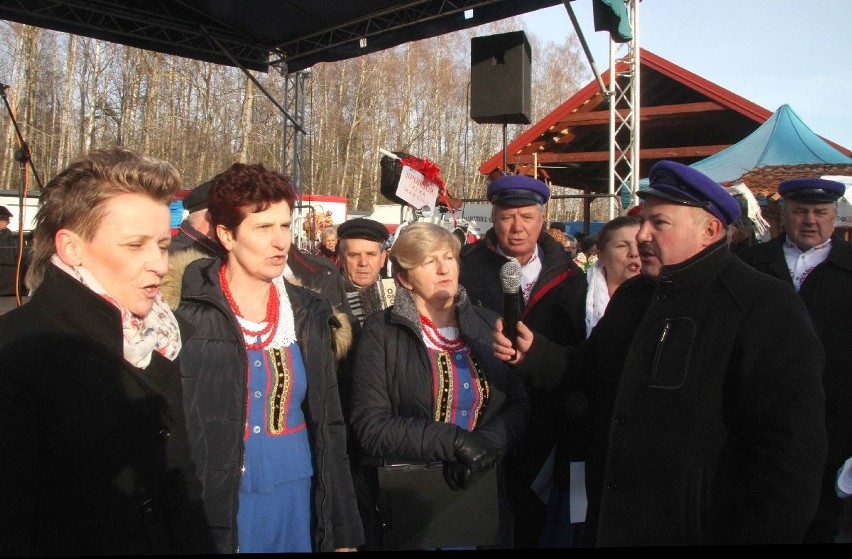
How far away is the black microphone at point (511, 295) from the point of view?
2.00 m

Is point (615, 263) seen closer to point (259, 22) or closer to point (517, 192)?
point (517, 192)

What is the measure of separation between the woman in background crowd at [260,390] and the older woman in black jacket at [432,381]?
0.22 meters

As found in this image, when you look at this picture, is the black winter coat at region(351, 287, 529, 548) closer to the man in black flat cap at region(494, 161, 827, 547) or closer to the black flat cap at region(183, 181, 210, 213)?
the man in black flat cap at region(494, 161, 827, 547)

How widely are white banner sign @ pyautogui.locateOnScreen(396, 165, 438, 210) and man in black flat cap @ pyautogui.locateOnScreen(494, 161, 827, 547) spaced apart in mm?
2357

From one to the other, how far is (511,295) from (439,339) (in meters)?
0.58

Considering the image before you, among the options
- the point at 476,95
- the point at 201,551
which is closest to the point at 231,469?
the point at 201,551

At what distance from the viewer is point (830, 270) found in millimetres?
3346

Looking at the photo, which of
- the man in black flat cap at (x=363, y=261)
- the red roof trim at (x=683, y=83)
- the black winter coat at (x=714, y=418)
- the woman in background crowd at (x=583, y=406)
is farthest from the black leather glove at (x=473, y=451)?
the red roof trim at (x=683, y=83)

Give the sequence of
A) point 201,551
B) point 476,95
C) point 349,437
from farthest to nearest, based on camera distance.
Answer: point 476,95 → point 349,437 → point 201,551

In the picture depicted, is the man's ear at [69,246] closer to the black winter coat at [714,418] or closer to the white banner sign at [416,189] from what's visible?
the black winter coat at [714,418]

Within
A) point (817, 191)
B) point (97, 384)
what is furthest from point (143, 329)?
point (817, 191)

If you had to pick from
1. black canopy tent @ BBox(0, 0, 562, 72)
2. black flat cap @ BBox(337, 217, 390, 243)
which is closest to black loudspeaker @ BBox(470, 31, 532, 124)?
black canopy tent @ BBox(0, 0, 562, 72)

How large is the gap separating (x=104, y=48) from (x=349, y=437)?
1214 inches

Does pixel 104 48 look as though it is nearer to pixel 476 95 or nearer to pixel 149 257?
pixel 476 95
